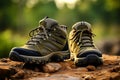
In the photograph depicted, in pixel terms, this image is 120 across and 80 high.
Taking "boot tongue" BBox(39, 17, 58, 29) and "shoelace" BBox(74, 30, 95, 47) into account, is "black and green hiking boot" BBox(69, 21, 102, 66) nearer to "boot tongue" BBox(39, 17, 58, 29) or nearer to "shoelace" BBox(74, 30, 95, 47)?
"shoelace" BBox(74, 30, 95, 47)

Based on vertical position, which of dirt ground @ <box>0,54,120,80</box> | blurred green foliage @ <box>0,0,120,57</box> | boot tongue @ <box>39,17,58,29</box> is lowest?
dirt ground @ <box>0,54,120,80</box>

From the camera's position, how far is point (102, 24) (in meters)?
38.8

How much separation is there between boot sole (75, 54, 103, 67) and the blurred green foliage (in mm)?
9265

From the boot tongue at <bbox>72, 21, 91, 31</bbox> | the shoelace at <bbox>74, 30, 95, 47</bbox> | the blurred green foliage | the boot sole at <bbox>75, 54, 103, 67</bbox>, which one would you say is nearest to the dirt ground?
the boot sole at <bbox>75, 54, 103, 67</bbox>

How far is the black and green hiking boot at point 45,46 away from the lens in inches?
197

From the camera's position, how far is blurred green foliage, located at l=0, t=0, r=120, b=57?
28.6 m

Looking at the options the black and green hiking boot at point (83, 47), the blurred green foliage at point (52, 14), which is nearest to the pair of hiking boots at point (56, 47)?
the black and green hiking boot at point (83, 47)

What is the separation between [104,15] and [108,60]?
33.1 meters

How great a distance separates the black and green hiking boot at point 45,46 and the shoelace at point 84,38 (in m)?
0.17

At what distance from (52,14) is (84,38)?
45.5 metres

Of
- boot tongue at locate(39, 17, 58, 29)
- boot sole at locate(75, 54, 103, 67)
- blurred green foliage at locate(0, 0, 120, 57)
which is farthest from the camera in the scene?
blurred green foliage at locate(0, 0, 120, 57)

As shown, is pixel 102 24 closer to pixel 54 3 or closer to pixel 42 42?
pixel 54 3

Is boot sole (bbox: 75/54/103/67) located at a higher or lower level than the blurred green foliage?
lower

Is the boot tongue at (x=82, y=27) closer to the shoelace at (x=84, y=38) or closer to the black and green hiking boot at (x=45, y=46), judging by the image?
the shoelace at (x=84, y=38)
